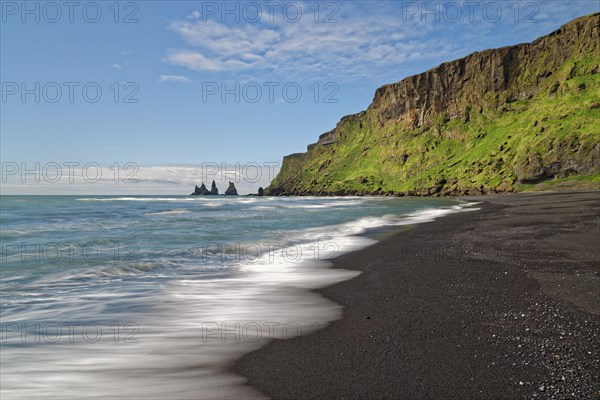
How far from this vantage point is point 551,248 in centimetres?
1035

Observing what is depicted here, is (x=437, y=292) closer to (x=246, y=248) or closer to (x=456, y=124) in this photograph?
(x=246, y=248)

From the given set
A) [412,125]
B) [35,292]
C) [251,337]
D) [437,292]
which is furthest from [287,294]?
[412,125]

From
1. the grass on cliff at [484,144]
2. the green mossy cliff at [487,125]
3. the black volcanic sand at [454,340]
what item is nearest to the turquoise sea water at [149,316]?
the black volcanic sand at [454,340]

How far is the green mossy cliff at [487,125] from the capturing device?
2835 inches

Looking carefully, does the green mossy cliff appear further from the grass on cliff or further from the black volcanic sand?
the black volcanic sand

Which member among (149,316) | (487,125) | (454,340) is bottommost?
(149,316)

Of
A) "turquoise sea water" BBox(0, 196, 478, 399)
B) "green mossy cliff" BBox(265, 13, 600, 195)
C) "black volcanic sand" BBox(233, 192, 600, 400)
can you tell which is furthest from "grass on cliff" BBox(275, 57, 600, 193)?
"turquoise sea water" BBox(0, 196, 478, 399)

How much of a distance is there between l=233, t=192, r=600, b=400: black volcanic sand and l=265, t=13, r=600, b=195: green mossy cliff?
71.6 metres

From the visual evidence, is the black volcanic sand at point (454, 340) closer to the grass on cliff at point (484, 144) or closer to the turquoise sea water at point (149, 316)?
the turquoise sea water at point (149, 316)

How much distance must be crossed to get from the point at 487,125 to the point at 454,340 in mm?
126174

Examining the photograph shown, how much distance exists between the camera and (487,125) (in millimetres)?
113500

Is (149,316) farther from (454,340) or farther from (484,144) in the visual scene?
(484,144)

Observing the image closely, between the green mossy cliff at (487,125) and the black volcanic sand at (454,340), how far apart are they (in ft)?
235

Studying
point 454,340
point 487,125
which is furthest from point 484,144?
point 454,340
